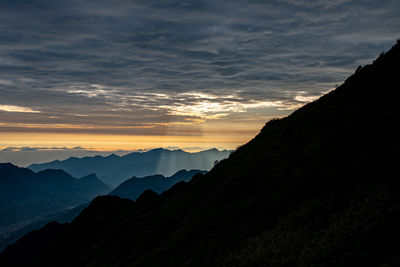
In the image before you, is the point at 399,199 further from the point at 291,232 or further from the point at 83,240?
the point at 83,240

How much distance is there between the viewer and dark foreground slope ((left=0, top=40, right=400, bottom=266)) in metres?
17.5

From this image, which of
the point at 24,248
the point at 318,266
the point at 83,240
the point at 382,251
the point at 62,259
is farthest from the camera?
the point at 24,248

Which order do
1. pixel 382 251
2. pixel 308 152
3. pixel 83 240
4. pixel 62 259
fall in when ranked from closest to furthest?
pixel 382 251 < pixel 308 152 < pixel 62 259 < pixel 83 240

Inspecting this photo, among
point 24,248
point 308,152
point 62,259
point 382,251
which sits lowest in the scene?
point 24,248

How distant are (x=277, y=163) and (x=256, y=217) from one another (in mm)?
9525

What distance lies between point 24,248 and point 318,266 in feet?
623

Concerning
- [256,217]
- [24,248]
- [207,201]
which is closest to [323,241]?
[256,217]

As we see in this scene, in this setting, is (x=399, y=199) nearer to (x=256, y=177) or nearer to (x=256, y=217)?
(x=256, y=217)

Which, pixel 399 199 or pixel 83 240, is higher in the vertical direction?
pixel 399 199

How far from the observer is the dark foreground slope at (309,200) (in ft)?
57.4

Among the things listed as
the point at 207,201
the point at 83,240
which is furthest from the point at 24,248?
the point at 207,201

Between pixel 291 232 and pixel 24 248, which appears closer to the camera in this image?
pixel 291 232

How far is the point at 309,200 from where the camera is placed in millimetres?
23891

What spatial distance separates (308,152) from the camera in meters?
30.5
